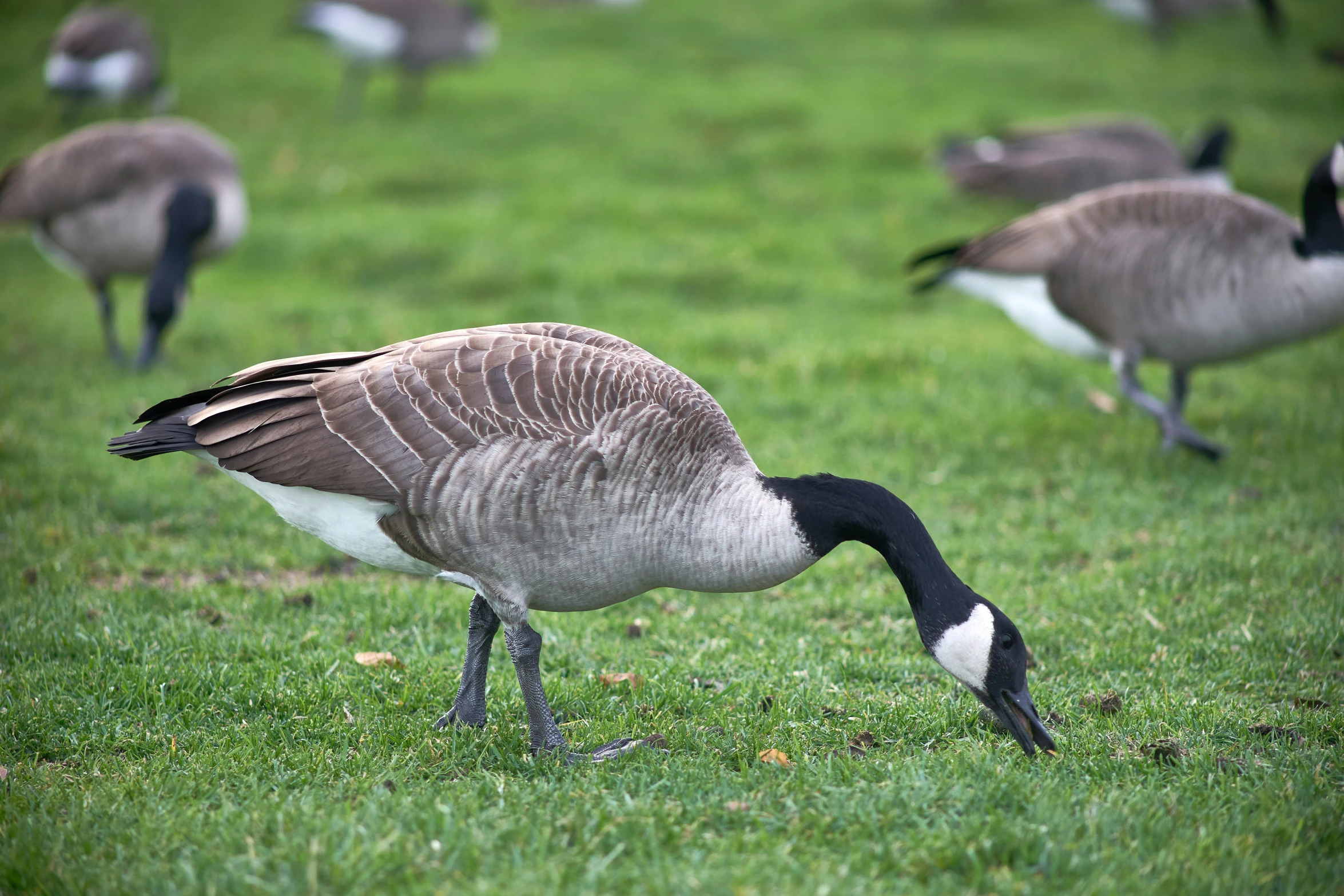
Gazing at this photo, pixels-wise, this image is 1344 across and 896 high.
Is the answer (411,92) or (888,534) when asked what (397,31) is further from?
(888,534)

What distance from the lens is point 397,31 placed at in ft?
51.8

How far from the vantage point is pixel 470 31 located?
53.5 ft

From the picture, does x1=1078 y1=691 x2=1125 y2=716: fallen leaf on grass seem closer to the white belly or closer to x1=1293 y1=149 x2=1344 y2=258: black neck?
x1=1293 y1=149 x2=1344 y2=258: black neck

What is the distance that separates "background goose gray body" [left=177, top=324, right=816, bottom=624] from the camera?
382cm

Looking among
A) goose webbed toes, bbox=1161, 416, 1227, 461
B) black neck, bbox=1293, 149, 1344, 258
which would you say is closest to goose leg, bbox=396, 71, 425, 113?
goose webbed toes, bbox=1161, 416, 1227, 461

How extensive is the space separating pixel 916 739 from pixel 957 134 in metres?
11.7

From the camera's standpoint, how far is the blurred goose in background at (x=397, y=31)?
15.8m

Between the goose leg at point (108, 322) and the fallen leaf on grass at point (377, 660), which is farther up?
the fallen leaf on grass at point (377, 660)

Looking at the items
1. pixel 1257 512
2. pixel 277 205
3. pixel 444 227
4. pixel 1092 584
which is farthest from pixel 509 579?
pixel 277 205

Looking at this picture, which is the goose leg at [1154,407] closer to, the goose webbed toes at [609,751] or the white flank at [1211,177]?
the white flank at [1211,177]

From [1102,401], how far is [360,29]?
467 inches

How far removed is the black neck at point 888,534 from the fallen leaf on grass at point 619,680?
1.22m

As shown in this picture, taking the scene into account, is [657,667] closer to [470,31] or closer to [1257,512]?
[1257,512]

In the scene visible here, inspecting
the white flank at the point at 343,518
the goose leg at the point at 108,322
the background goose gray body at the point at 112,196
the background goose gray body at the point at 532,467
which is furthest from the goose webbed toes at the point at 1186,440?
the goose leg at the point at 108,322
